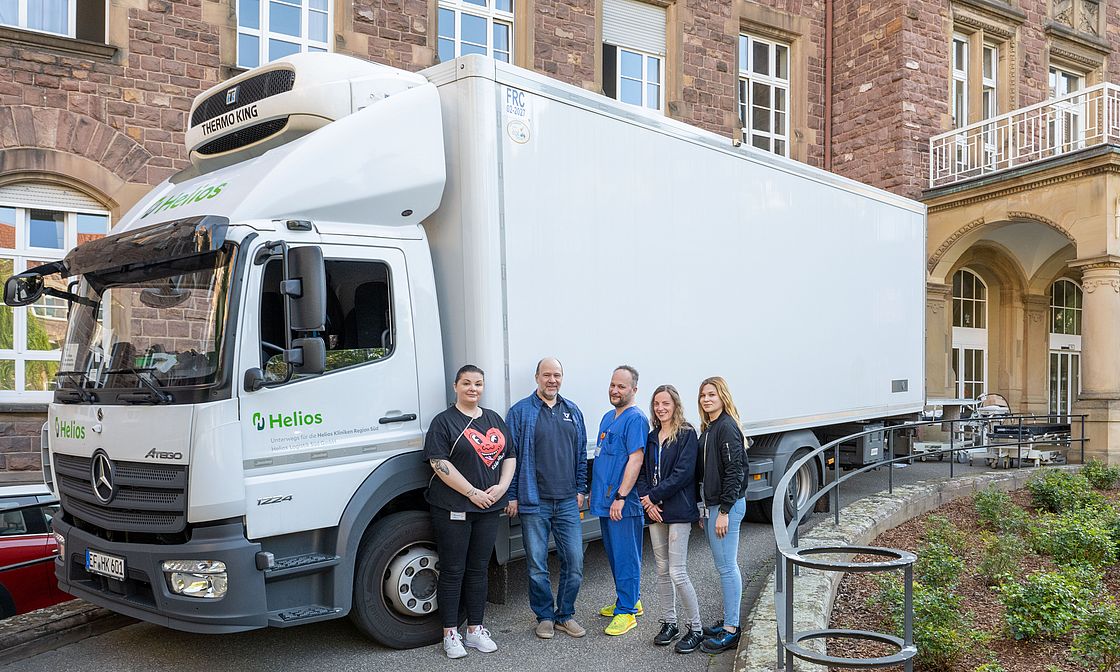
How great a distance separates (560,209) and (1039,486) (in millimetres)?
6818

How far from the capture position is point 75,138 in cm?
1060

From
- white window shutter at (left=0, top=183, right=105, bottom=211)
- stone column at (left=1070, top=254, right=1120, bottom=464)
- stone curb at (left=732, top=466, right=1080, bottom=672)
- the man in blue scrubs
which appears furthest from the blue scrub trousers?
stone column at (left=1070, top=254, right=1120, bottom=464)

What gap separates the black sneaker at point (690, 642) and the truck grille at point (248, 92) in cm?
394

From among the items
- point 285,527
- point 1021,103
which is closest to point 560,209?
point 285,527

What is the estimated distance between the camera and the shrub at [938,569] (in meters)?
6.07

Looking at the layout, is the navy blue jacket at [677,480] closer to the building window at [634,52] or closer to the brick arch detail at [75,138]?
the brick arch detail at [75,138]

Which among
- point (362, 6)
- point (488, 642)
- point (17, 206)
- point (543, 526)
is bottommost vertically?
point (488, 642)

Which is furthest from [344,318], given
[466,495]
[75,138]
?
[75,138]

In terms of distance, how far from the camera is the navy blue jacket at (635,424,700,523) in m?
5.19

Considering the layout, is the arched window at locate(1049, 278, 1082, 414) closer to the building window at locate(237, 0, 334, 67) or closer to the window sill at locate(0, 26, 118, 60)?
the building window at locate(237, 0, 334, 67)

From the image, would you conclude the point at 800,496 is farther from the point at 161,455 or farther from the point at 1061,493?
the point at 161,455

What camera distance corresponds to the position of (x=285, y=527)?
4.69 meters

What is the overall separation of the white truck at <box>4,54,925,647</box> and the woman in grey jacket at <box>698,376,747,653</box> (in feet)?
3.57

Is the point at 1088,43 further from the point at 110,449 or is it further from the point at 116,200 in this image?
the point at 110,449
